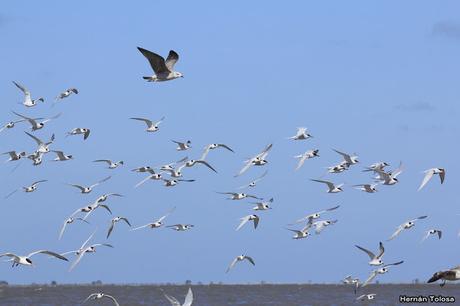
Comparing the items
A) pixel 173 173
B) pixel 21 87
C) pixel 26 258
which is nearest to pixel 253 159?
pixel 173 173

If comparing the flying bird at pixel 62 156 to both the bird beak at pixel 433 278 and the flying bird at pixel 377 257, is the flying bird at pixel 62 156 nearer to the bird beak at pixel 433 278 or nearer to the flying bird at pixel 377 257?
the flying bird at pixel 377 257

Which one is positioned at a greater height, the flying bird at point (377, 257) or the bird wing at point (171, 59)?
the bird wing at point (171, 59)

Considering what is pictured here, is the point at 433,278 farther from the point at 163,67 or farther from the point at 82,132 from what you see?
the point at 82,132

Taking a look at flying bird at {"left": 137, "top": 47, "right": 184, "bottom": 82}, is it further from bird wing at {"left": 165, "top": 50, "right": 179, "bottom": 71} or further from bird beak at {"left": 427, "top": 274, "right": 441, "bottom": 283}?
bird beak at {"left": 427, "top": 274, "right": 441, "bottom": 283}

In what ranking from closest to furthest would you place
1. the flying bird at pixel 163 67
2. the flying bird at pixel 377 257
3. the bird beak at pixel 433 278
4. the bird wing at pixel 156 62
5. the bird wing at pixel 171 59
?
the bird beak at pixel 433 278 < the bird wing at pixel 156 62 < the flying bird at pixel 163 67 < the bird wing at pixel 171 59 < the flying bird at pixel 377 257

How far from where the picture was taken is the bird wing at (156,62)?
119ft

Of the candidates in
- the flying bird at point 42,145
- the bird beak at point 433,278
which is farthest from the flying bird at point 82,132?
the bird beak at point 433,278

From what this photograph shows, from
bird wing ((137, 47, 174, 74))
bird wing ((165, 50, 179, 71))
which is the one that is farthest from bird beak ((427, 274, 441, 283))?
bird wing ((165, 50, 179, 71))

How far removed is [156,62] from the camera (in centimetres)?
3781

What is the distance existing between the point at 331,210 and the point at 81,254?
11320 mm

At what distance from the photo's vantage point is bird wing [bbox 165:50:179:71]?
38.1 meters

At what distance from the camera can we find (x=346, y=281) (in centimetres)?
5834

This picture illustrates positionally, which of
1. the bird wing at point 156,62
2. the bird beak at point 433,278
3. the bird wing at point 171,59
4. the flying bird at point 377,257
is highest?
the bird wing at point 171,59

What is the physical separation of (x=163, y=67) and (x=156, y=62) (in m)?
0.72
